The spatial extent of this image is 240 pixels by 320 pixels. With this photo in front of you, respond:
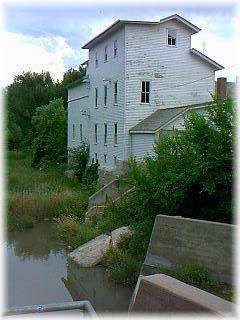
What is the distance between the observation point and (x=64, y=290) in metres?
12.0

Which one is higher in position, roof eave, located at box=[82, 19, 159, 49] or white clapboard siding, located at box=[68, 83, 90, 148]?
roof eave, located at box=[82, 19, 159, 49]

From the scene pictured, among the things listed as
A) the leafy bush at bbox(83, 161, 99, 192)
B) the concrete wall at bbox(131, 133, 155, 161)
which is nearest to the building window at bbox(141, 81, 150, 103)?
the concrete wall at bbox(131, 133, 155, 161)

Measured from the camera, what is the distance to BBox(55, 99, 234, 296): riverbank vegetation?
37.4ft

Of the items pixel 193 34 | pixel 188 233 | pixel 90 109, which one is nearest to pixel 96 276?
pixel 188 233

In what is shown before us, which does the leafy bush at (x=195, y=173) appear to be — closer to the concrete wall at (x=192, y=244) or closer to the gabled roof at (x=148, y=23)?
the concrete wall at (x=192, y=244)

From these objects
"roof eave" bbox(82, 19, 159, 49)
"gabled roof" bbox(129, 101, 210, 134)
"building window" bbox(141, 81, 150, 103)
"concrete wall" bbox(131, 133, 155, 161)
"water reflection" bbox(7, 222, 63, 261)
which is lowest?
"water reflection" bbox(7, 222, 63, 261)

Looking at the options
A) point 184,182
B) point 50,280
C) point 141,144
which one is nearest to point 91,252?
point 50,280

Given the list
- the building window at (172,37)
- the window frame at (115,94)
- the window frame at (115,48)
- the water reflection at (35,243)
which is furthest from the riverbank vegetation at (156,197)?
the building window at (172,37)

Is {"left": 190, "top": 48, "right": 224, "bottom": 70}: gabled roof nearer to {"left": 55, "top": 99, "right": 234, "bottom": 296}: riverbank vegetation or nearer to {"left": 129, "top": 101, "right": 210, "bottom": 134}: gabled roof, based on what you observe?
{"left": 129, "top": 101, "right": 210, "bottom": 134}: gabled roof

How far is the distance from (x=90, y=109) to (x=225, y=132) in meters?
19.3

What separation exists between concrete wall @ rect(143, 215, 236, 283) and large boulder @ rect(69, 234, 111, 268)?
84.2 inches

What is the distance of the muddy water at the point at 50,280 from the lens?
10789 millimetres

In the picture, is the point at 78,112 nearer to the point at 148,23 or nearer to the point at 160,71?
the point at 160,71

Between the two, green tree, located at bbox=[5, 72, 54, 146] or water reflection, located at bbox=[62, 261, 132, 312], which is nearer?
Result: water reflection, located at bbox=[62, 261, 132, 312]
